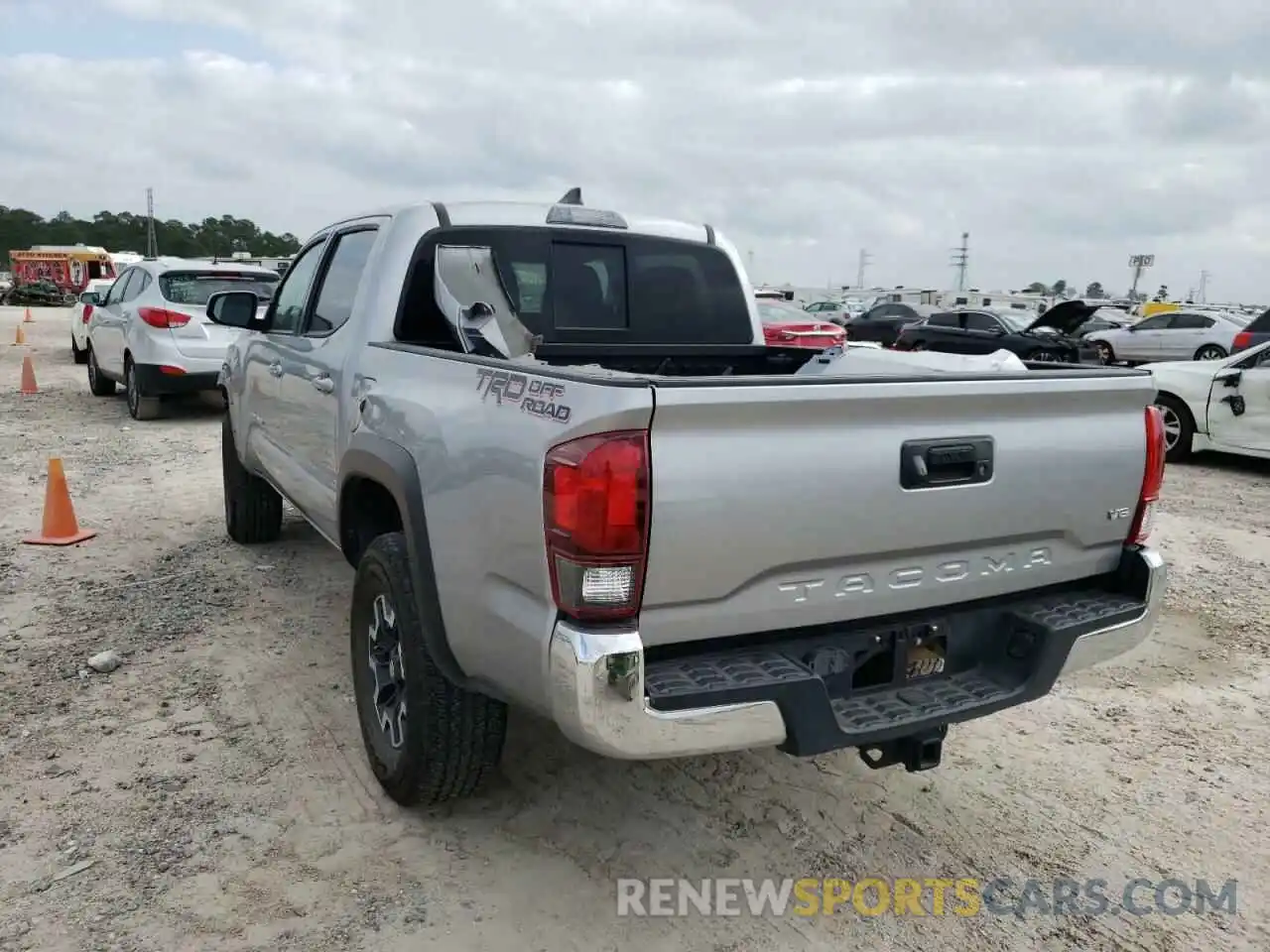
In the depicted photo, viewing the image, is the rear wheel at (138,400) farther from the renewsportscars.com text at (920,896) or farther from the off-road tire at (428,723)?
the renewsportscars.com text at (920,896)

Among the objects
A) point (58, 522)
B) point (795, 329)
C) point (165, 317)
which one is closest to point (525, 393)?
point (58, 522)

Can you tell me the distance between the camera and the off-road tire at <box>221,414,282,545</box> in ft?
19.4

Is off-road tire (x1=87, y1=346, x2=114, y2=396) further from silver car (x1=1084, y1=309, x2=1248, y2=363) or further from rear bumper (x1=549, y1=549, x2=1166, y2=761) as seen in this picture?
silver car (x1=1084, y1=309, x2=1248, y2=363)

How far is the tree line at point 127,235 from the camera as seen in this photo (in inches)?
3270

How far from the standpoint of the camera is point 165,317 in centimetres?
1034

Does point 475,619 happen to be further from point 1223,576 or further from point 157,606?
point 1223,576

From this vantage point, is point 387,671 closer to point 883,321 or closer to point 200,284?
point 200,284

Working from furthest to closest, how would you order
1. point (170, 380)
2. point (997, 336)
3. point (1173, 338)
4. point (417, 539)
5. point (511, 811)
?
point (1173, 338) → point (997, 336) → point (170, 380) → point (511, 811) → point (417, 539)

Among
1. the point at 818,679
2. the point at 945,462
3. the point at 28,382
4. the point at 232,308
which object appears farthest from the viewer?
the point at 28,382

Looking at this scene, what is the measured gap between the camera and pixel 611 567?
221 cm

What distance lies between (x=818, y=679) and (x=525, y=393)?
1019 mm

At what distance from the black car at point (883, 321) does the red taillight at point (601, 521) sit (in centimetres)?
2405

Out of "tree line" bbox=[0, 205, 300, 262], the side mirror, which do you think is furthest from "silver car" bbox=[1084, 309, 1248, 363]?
"tree line" bbox=[0, 205, 300, 262]

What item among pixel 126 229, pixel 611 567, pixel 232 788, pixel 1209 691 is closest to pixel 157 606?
pixel 232 788
